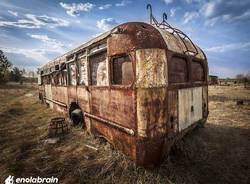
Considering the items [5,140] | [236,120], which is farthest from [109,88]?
[236,120]

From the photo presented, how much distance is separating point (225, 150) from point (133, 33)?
3984mm

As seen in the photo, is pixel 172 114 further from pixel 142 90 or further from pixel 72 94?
pixel 72 94

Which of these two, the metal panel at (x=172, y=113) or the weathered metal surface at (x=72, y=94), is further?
the weathered metal surface at (x=72, y=94)

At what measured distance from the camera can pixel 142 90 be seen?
2.14 meters

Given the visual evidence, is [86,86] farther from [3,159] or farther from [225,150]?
[225,150]

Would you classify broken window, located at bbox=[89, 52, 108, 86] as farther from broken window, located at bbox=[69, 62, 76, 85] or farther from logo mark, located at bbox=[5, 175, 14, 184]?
logo mark, located at bbox=[5, 175, 14, 184]

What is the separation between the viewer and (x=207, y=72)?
4168mm

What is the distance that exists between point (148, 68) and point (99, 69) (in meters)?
1.60

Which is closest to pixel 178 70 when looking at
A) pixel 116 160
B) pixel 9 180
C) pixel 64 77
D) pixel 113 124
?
pixel 113 124

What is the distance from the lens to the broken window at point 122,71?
94.3 inches

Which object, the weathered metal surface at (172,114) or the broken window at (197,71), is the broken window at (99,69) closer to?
the weathered metal surface at (172,114)

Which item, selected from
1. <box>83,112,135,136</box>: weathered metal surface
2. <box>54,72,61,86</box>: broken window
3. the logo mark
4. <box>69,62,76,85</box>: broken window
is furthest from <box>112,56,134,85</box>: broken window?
<box>54,72,61,86</box>: broken window

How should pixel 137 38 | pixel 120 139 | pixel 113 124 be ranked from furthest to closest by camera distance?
pixel 113 124
pixel 120 139
pixel 137 38

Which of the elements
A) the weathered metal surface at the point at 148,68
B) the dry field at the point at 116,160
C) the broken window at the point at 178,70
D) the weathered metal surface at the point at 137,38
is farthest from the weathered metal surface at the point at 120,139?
the weathered metal surface at the point at 137,38
